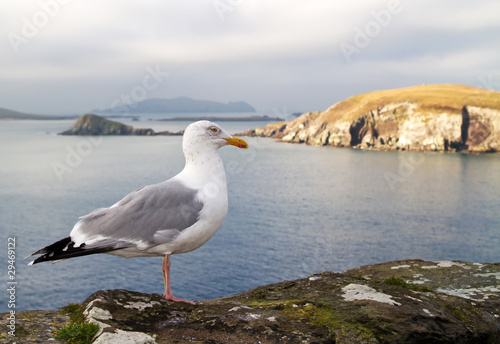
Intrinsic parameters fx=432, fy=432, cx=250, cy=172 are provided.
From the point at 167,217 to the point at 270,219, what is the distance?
90.6m

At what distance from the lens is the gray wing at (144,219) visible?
7.35m

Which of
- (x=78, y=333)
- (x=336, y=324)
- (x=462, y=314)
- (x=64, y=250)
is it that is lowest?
(x=462, y=314)

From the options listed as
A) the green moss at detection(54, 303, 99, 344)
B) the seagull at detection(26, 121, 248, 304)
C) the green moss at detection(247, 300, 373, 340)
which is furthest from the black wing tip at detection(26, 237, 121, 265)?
the green moss at detection(247, 300, 373, 340)

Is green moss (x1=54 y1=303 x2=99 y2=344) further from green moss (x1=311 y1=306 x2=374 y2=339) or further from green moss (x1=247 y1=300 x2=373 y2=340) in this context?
green moss (x1=311 y1=306 x2=374 y2=339)

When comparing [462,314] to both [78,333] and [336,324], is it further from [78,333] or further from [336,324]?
[78,333]

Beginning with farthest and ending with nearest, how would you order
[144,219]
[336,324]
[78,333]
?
[144,219] → [336,324] → [78,333]

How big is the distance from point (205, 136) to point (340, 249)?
7324cm

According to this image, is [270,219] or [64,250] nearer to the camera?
[64,250]

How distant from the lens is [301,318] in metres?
6.75

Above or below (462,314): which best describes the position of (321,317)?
above

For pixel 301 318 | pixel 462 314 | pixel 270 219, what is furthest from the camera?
pixel 270 219

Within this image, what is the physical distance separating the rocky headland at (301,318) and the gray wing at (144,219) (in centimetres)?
92

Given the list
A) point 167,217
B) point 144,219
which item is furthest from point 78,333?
point 167,217

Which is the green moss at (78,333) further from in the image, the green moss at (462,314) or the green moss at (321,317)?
the green moss at (462,314)
